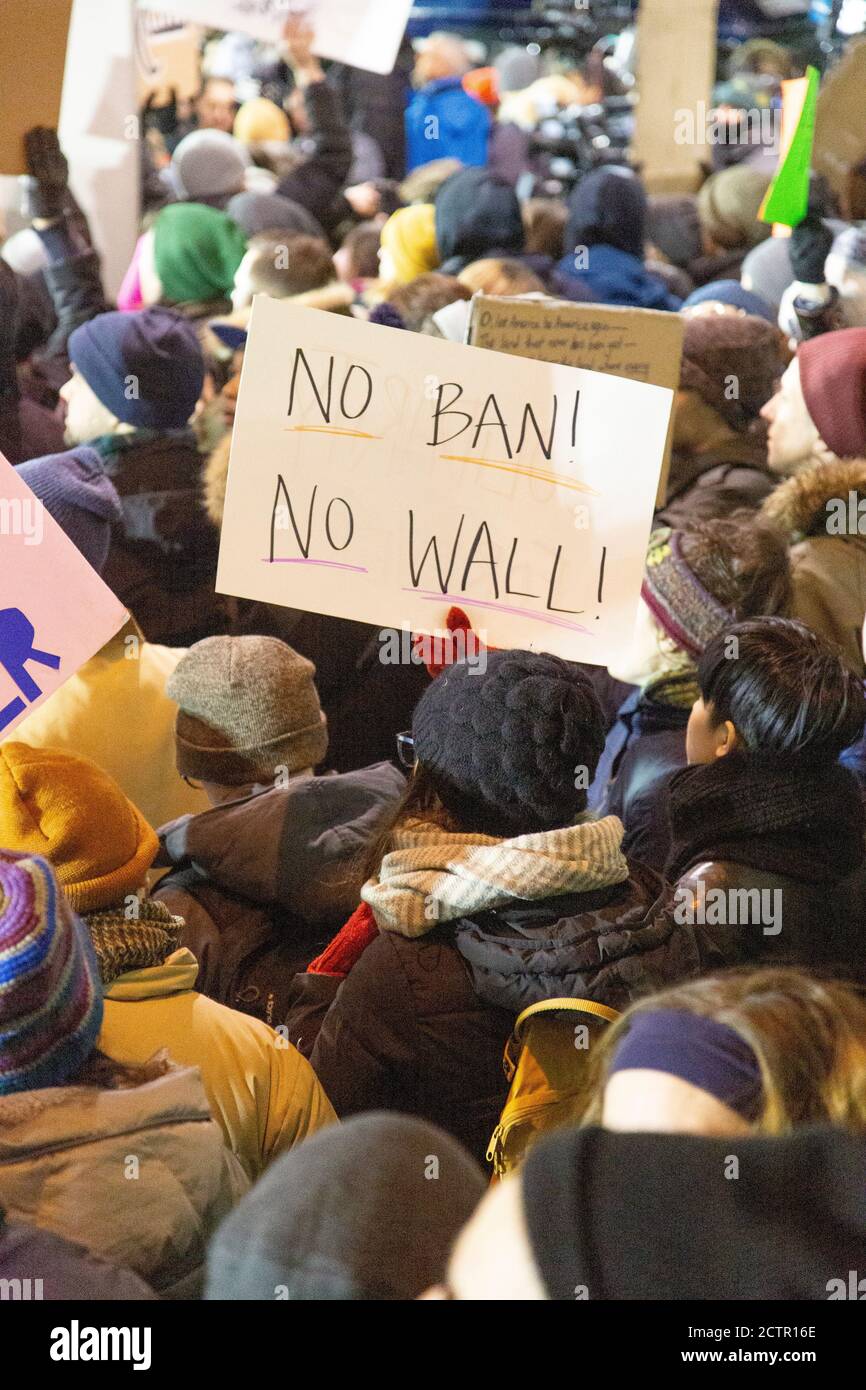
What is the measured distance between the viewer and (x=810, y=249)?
13.9 ft

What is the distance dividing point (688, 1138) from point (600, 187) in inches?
184

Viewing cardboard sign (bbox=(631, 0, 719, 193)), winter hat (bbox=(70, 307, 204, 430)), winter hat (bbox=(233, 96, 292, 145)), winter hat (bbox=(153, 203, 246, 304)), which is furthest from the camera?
cardboard sign (bbox=(631, 0, 719, 193))

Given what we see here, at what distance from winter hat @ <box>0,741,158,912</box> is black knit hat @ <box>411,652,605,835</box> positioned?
0.39 m

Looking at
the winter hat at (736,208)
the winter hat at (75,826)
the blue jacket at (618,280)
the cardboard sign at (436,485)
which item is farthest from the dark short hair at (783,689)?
the winter hat at (736,208)

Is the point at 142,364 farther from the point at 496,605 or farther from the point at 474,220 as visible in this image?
the point at 474,220

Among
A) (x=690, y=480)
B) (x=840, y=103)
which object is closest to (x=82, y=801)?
(x=690, y=480)

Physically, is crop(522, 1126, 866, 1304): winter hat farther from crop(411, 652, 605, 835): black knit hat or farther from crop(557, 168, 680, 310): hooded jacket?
crop(557, 168, 680, 310): hooded jacket

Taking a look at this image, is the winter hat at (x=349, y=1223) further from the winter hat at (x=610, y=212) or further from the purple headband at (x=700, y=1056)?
the winter hat at (x=610, y=212)

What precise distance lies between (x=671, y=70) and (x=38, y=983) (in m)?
9.01

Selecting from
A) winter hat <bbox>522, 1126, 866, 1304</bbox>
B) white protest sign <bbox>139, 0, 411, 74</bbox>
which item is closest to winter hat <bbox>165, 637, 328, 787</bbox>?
winter hat <bbox>522, 1126, 866, 1304</bbox>

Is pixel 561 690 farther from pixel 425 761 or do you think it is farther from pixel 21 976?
pixel 21 976

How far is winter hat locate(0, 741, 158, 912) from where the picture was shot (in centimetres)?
172

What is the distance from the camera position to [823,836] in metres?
2.04

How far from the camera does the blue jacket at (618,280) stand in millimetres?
5062
